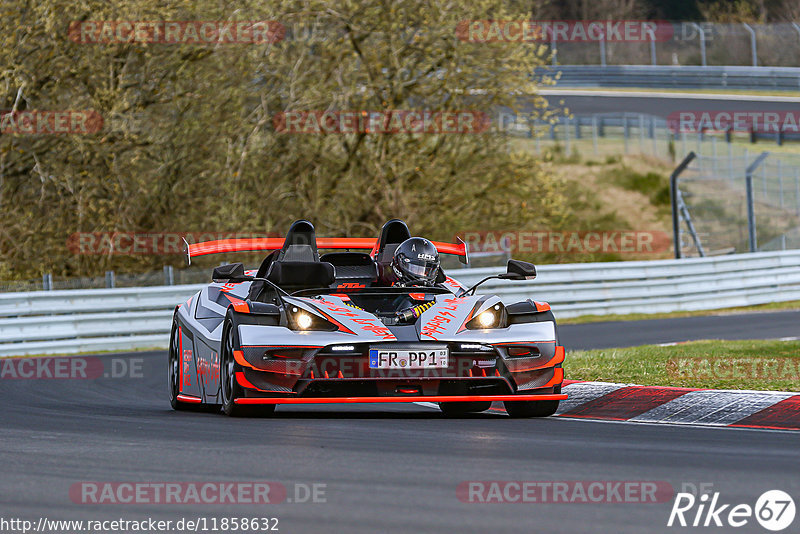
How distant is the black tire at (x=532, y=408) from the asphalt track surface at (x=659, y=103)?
33737mm

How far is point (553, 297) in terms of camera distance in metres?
22.9

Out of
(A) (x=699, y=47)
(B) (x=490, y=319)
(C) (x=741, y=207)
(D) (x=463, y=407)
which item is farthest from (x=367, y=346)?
(A) (x=699, y=47)

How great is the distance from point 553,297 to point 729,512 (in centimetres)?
1771

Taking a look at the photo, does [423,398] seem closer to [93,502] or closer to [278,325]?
[278,325]

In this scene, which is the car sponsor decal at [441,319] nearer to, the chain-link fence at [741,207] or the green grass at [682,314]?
the green grass at [682,314]

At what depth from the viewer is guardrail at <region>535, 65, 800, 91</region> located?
46.2 meters

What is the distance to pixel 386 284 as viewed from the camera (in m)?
10.5

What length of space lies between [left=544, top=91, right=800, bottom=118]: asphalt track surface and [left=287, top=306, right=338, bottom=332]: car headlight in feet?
112

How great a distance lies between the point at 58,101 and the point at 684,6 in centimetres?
5153

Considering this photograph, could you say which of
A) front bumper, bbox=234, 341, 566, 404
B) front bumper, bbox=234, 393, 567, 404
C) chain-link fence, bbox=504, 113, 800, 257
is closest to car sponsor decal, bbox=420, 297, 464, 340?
front bumper, bbox=234, 341, 566, 404

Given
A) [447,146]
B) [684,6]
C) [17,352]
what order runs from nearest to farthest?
1. [17,352]
2. [447,146]
3. [684,6]

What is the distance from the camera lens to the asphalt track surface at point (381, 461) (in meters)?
5.28

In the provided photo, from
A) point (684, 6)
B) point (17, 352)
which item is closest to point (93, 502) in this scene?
point (17, 352)

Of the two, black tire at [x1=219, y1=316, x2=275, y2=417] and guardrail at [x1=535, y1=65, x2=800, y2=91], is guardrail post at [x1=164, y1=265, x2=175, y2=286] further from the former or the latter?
guardrail at [x1=535, y1=65, x2=800, y2=91]
